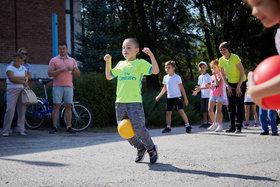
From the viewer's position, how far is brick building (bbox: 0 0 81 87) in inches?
A: 699

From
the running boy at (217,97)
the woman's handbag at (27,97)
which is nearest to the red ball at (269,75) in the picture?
the running boy at (217,97)

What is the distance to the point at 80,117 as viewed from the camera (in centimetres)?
1013

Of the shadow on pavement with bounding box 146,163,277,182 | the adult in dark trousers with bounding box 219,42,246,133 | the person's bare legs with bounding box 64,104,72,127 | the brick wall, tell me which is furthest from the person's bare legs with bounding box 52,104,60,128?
the brick wall

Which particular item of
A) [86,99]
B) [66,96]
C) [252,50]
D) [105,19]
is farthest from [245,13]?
[66,96]

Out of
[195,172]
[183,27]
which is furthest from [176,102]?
[183,27]

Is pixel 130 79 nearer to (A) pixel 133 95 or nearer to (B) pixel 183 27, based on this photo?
(A) pixel 133 95

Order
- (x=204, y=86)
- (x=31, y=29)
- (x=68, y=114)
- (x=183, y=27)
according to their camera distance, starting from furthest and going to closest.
→ (x=183, y=27), (x=31, y=29), (x=204, y=86), (x=68, y=114)

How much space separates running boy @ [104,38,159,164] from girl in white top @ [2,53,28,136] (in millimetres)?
4011

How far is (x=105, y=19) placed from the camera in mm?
17109

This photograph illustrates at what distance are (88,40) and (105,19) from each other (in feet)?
4.19

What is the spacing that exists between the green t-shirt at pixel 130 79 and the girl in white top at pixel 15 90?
4.08 meters

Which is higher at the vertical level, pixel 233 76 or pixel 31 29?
pixel 31 29

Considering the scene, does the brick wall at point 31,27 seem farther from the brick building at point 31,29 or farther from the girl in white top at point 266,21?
the girl in white top at point 266,21

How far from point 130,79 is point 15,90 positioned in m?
4.44
